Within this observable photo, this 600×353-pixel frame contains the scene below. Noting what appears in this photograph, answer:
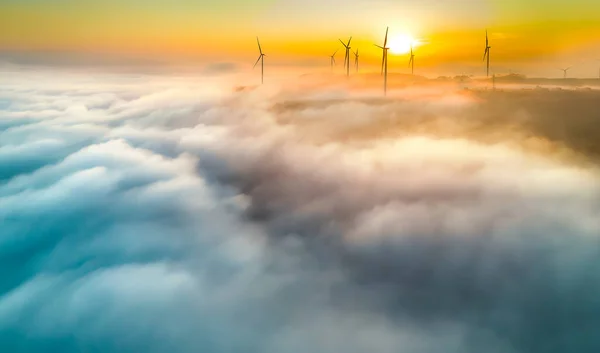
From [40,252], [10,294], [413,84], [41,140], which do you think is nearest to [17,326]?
[10,294]

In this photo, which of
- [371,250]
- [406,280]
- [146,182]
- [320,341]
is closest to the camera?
[320,341]

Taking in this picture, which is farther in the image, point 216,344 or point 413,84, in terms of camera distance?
point 413,84

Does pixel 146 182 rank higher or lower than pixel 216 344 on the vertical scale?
higher

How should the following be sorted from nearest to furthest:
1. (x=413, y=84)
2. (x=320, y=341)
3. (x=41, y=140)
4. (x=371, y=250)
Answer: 1. (x=320, y=341)
2. (x=371, y=250)
3. (x=413, y=84)
4. (x=41, y=140)

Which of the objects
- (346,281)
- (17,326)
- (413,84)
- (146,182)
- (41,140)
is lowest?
(17,326)

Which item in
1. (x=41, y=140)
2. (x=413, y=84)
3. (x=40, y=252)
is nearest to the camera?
(x=40, y=252)

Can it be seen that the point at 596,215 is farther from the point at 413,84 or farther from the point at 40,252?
the point at 40,252

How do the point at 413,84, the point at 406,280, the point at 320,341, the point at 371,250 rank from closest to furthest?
the point at 320,341 → the point at 406,280 → the point at 371,250 → the point at 413,84

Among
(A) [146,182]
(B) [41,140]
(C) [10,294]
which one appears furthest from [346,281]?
(B) [41,140]

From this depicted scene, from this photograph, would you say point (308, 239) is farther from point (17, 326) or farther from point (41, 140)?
point (41, 140)
